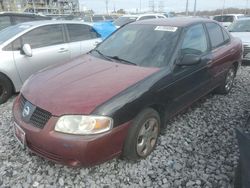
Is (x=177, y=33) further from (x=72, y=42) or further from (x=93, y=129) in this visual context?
(x=72, y=42)

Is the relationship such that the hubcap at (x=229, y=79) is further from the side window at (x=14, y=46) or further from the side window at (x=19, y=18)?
the side window at (x=19, y=18)

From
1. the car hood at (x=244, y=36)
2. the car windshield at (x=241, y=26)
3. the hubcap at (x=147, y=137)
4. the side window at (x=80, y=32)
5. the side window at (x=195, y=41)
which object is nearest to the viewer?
the hubcap at (x=147, y=137)

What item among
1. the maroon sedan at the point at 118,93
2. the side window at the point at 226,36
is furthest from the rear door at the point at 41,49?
the side window at the point at 226,36

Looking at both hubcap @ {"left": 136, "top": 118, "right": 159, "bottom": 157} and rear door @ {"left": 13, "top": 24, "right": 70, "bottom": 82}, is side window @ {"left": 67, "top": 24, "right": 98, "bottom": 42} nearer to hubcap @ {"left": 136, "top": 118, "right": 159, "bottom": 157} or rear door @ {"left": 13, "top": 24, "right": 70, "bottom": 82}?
rear door @ {"left": 13, "top": 24, "right": 70, "bottom": 82}

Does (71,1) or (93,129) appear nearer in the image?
(93,129)

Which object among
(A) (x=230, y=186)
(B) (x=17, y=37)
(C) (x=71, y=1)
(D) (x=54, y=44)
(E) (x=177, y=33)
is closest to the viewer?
(A) (x=230, y=186)

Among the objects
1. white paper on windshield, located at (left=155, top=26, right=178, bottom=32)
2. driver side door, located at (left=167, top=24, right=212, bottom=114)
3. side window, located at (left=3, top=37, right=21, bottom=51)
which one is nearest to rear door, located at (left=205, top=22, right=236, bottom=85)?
driver side door, located at (left=167, top=24, right=212, bottom=114)

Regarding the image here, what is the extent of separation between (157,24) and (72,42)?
2492 millimetres

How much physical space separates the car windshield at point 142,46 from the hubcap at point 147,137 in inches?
29.1

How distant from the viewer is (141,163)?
3150 millimetres

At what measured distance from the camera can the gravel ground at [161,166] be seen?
2.87m

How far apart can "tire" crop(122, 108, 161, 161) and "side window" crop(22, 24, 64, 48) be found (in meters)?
3.23

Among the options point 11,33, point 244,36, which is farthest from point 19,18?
point 244,36

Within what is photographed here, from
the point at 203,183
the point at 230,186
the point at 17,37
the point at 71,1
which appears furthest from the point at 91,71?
the point at 71,1
